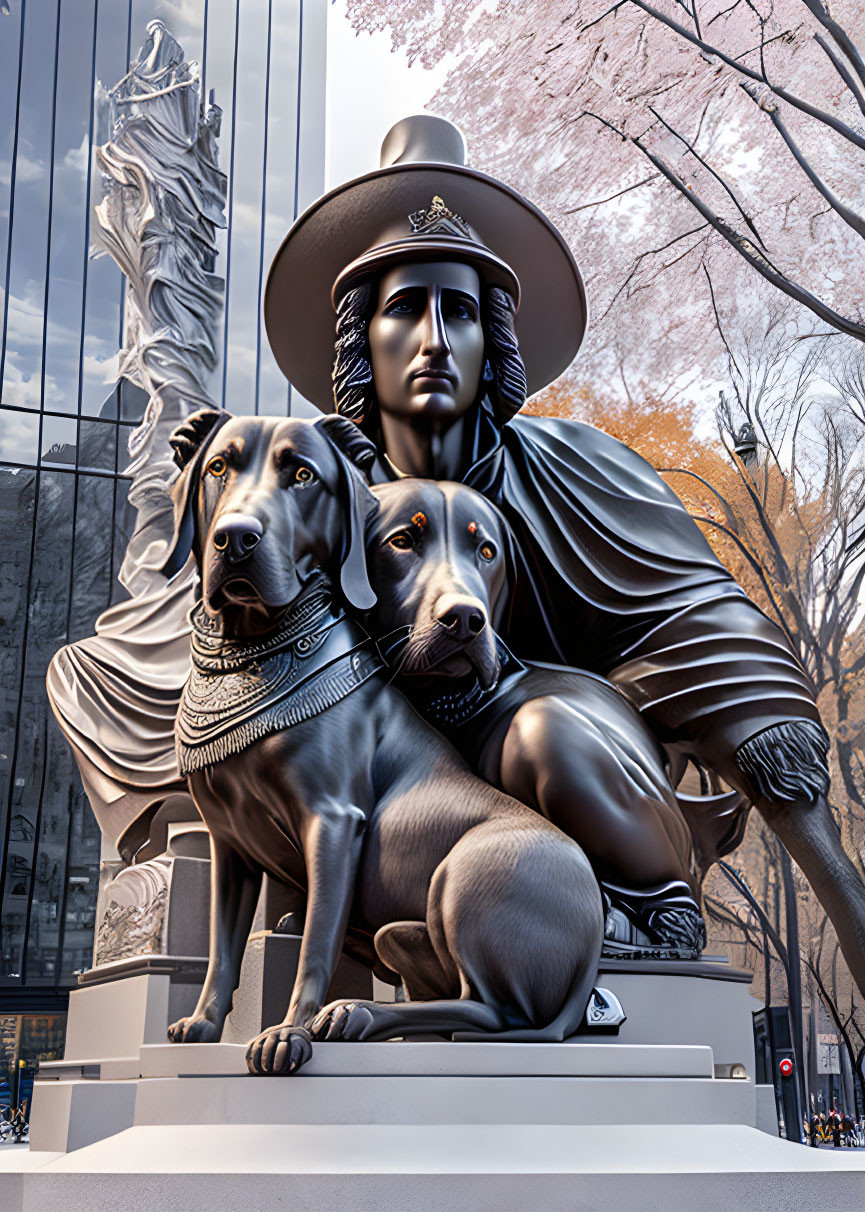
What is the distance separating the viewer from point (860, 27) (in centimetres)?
1325

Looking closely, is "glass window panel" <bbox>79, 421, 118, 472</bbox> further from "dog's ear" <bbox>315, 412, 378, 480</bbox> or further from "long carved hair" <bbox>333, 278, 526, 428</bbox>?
"dog's ear" <bbox>315, 412, 378, 480</bbox>

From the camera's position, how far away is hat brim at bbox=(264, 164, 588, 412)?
84.2 inches

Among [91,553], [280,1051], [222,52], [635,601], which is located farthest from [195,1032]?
[91,553]

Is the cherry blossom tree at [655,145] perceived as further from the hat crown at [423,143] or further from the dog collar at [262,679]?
the dog collar at [262,679]

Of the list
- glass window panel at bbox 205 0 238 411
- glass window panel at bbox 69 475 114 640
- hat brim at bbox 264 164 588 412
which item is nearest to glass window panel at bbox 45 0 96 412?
glass window panel at bbox 69 475 114 640

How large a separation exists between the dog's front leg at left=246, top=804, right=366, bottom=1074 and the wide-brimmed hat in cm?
106

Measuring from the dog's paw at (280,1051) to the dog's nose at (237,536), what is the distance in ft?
1.98

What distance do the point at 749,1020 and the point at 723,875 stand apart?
1137cm

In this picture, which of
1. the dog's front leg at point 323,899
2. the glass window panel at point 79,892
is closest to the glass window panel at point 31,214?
the glass window panel at point 79,892

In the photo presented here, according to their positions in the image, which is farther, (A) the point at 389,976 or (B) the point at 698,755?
(B) the point at 698,755

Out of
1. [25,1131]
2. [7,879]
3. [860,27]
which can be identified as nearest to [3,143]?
[7,879]

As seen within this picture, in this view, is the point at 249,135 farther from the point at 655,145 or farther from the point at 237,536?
the point at 237,536

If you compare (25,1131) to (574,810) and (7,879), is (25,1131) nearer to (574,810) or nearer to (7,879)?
(7,879)

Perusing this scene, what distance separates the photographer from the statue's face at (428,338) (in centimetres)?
204
